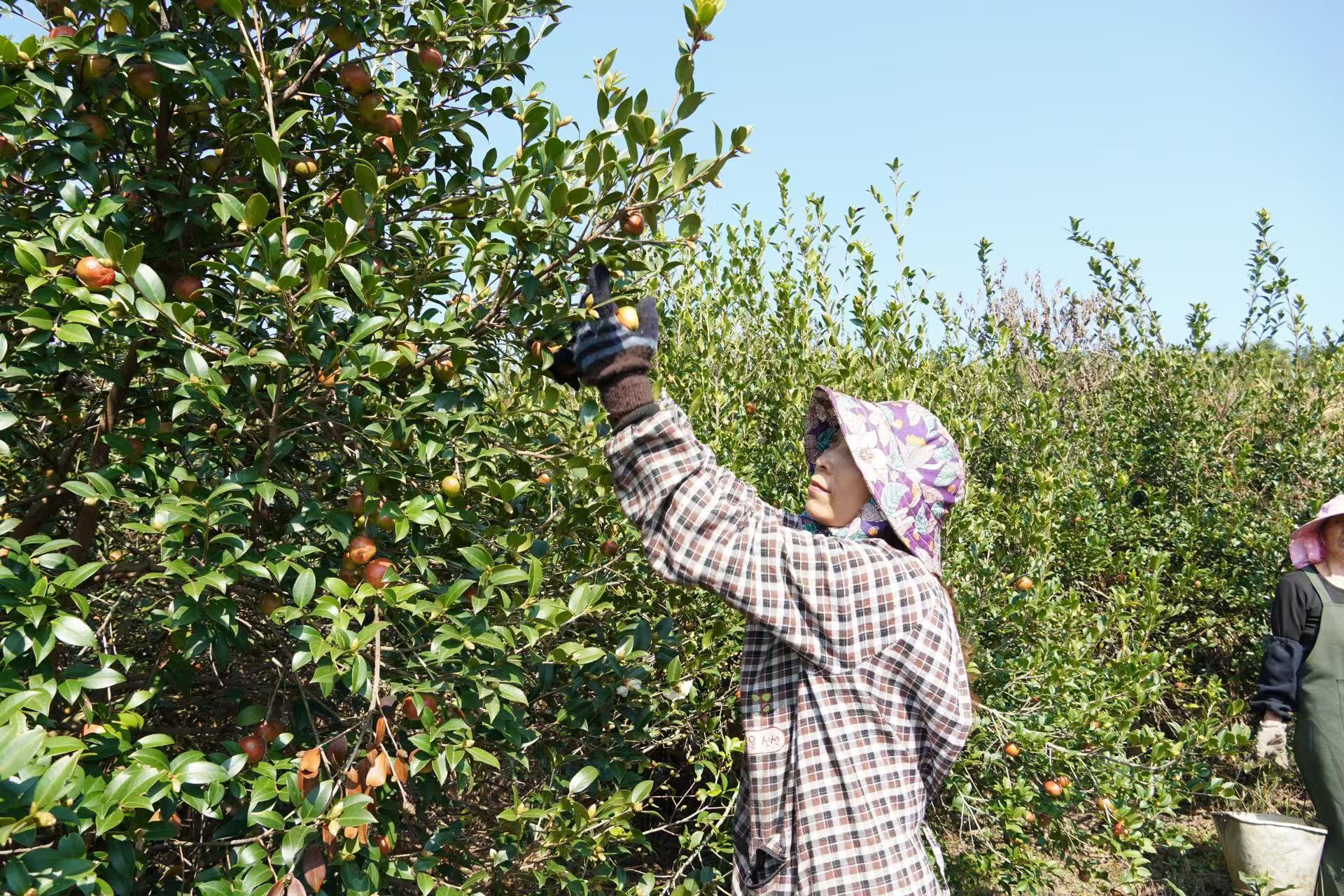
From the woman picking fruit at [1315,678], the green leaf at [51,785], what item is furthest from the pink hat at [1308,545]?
the green leaf at [51,785]

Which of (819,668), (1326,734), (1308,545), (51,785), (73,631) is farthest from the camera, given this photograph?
(1308,545)

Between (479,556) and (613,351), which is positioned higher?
(613,351)

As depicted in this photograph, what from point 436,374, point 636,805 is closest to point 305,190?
point 436,374

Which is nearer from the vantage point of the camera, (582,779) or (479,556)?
(479,556)

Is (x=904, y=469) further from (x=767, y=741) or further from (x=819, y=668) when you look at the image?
(x=767, y=741)

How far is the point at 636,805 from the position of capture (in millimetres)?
2012

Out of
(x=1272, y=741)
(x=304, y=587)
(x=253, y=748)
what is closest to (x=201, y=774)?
(x=253, y=748)

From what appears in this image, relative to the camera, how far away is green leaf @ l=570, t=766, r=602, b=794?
75.4 inches

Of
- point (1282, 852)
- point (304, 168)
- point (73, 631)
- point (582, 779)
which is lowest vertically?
point (1282, 852)

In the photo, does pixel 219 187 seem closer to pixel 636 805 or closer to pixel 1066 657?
pixel 636 805

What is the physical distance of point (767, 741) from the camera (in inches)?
70.6

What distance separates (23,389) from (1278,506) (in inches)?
226

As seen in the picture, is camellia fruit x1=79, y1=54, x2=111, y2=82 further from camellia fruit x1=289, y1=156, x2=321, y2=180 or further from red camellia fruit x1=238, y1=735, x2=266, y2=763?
red camellia fruit x1=238, y1=735, x2=266, y2=763

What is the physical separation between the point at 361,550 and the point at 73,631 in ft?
1.45
